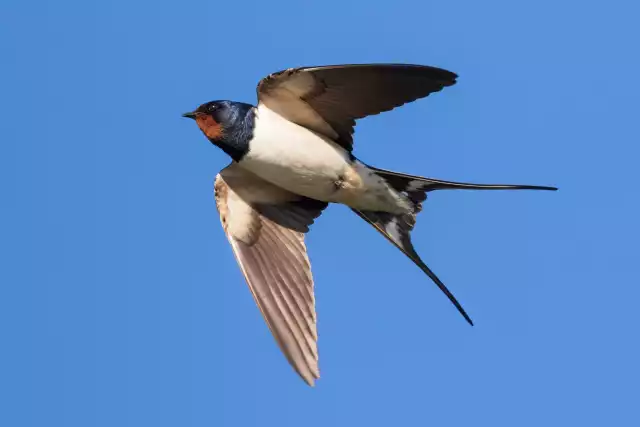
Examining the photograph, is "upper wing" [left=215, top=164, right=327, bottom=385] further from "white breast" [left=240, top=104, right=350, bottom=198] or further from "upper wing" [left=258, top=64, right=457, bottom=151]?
"upper wing" [left=258, top=64, right=457, bottom=151]

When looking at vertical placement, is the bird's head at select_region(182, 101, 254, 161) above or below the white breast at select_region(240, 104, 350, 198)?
above

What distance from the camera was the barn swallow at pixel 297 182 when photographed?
15.1ft

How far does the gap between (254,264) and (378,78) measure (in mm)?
→ 1084

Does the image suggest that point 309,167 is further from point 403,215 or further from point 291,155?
point 403,215

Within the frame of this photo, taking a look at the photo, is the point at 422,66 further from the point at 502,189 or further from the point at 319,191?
the point at 319,191

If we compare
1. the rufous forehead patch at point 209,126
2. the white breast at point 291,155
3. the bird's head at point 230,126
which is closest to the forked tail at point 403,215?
the white breast at point 291,155

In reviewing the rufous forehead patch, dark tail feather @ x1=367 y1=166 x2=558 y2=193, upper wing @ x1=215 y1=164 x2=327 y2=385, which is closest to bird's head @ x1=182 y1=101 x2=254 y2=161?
the rufous forehead patch

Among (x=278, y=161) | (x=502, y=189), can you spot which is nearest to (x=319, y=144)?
(x=278, y=161)

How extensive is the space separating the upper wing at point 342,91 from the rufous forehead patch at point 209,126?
21 cm

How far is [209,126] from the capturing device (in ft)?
15.7

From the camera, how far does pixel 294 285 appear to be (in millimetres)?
4945

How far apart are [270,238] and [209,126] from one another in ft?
1.99

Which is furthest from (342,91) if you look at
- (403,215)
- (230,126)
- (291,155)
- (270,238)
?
(270,238)

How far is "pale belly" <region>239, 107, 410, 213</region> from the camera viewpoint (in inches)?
188
